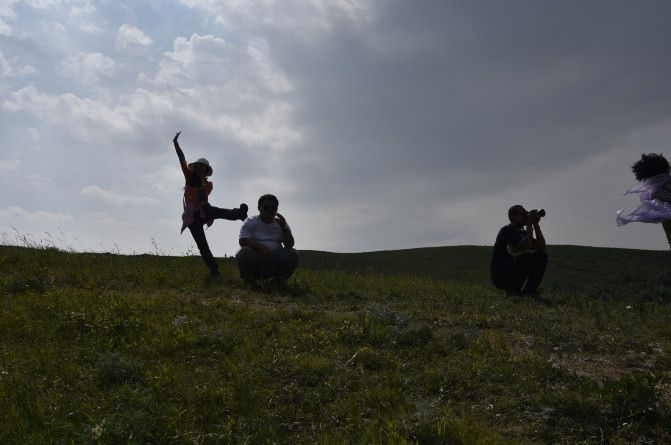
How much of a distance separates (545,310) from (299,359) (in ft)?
16.6

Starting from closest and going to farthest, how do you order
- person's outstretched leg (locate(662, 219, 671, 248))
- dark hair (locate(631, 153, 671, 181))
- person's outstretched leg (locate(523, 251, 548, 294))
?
person's outstretched leg (locate(662, 219, 671, 248)) < dark hair (locate(631, 153, 671, 181)) < person's outstretched leg (locate(523, 251, 548, 294))

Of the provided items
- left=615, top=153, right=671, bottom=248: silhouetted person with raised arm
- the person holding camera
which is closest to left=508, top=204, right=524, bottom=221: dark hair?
the person holding camera

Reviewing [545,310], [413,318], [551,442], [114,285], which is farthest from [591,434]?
[114,285]

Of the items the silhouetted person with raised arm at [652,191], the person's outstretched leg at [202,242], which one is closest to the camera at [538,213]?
the silhouetted person with raised arm at [652,191]

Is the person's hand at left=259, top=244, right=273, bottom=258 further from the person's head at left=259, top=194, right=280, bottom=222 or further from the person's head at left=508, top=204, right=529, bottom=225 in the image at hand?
the person's head at left=508, top=204, right=529, bottom=225

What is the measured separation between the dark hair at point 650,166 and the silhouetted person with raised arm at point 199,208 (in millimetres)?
6736

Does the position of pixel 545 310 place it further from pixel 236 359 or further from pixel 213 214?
pixel 213 214

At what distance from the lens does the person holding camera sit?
10.8m

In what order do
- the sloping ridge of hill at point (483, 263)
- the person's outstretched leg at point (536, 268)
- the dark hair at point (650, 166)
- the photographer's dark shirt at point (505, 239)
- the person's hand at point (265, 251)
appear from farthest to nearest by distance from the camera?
the sloping ridge of hill at point (483, 263) < the photographer's dark shirt at point (505, 239) < the person's outstretched leg at point (536, 268) < the person's hand at point (265, 251) < the dark hair at point (650, 166)

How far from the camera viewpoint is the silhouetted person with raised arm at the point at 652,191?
6.30m

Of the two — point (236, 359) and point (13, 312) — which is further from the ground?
point (13, 312)

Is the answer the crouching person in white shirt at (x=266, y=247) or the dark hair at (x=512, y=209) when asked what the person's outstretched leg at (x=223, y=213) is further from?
the dark hair at (x=512, y=209)

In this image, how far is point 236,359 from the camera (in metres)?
5.70

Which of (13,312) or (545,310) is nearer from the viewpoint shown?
(13,312)
